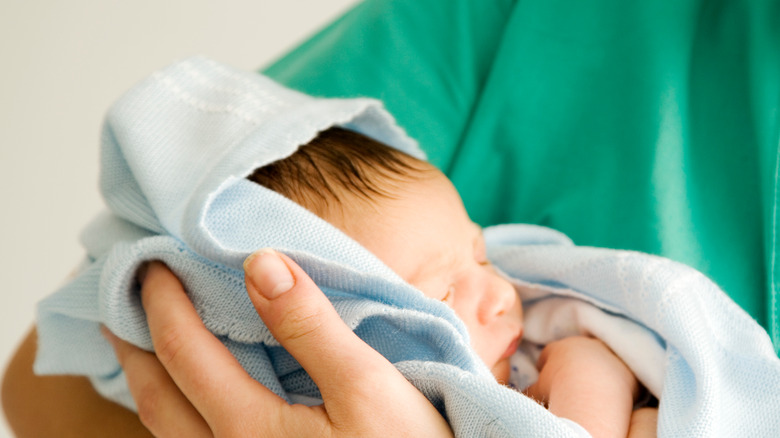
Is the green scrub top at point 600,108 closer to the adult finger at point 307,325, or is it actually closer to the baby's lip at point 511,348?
the baby's lip at point 511,348

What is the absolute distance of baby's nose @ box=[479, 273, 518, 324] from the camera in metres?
0.69

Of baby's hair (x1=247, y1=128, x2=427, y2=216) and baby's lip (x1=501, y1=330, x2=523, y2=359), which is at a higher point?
baby's hair (x1=247, y1=128, x2=427, y2=216)

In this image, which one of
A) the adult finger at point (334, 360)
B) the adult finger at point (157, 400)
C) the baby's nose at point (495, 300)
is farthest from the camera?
the baby's nose at point (495, 300)

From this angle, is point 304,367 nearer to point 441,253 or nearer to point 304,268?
point 304,268

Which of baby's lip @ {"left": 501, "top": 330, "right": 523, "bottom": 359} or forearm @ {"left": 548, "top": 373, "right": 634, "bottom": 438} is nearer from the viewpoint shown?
forearm @ {"left": 548, "top": 373, "right": 634, "bottom": 438}

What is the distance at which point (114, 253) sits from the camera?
616 mm

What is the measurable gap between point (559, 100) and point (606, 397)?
42 centimetres

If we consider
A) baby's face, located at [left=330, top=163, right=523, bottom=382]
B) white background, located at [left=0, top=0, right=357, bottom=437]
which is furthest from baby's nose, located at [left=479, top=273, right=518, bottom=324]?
white background, located at [left=0, top=0, right=357, bottom=437]

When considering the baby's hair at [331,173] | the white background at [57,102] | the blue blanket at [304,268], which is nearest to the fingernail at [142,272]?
the blue blanket at [304,268]

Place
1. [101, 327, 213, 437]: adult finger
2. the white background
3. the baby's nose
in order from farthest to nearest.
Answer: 1. the white background
2. the baby's nose
3. [101, 327, 213, 437]: adult finger

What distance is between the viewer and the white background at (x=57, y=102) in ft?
6.46

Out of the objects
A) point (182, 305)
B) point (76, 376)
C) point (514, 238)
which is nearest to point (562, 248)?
point (514, 238)

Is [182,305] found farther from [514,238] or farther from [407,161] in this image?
[514,238]

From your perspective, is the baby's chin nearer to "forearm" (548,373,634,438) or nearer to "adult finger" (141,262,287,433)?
"forearm" (548,373,634,438)
